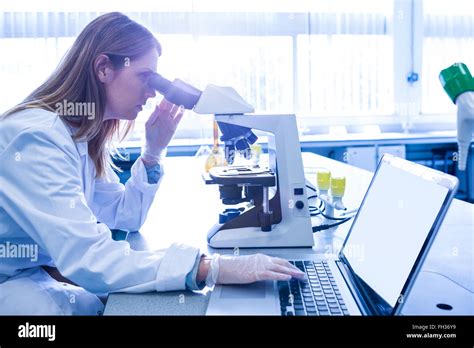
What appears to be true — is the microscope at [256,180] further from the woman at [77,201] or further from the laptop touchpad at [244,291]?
the laptop touchpad at [244,291]

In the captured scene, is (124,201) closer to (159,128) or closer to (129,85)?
(159,128)

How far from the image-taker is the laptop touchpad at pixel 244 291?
835 millimetres

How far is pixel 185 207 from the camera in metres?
Result: 1.64

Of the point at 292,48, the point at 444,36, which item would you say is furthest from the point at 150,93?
the point at 444,36

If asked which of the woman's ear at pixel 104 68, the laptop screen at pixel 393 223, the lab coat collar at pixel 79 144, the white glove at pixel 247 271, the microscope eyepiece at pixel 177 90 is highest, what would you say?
the woman's ear at pixel 104 68

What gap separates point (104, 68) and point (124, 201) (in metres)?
0.44

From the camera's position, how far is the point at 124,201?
54.8 inches

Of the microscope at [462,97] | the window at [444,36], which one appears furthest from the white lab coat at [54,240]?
the window at [444,36]

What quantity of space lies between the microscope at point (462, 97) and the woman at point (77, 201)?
14.8 inches
